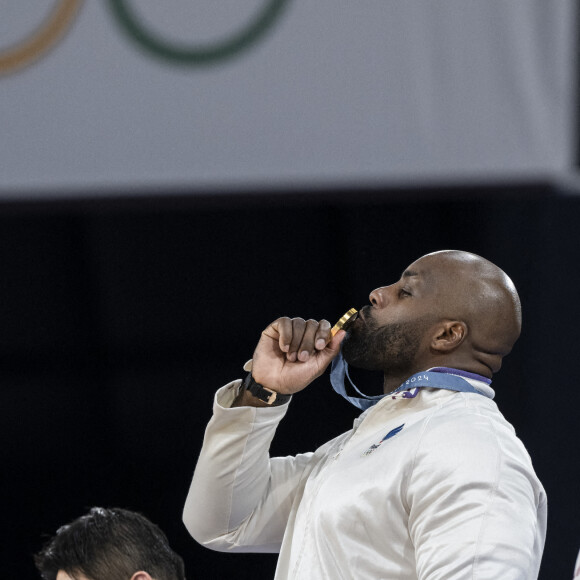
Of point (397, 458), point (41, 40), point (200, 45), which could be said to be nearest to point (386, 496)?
point (397, 458)

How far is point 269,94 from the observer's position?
9.18 feet

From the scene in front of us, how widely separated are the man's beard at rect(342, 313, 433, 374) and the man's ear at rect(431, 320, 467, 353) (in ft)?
0.07

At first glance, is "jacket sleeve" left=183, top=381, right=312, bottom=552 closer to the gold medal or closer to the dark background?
the gold medal

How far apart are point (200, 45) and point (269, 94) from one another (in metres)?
0.22

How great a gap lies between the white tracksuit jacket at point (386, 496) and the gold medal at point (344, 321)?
0.43ft

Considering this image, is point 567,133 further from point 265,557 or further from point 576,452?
point 265,557

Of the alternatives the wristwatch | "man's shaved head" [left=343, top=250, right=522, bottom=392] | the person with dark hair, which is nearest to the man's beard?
"man's shaved head" [left=343, top=250, right=522, bottom=392]

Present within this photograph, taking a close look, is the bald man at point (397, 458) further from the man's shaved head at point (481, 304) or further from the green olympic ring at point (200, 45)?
the green olympic ring at point (200, 45)

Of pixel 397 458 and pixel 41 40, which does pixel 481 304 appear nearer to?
pixel 397 458

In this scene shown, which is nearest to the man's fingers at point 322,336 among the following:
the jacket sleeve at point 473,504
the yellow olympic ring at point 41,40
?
the jacket sleeve at point 473,504

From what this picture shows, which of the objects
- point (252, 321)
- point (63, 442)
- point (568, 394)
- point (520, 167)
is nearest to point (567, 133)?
point (520, 167)

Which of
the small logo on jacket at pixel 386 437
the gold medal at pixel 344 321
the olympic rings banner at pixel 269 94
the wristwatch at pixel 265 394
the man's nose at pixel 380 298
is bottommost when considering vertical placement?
the small logo on jacket at pixel 386 437

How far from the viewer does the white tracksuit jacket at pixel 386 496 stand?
4.36 ft

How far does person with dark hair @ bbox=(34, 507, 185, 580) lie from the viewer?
189 centimetres
